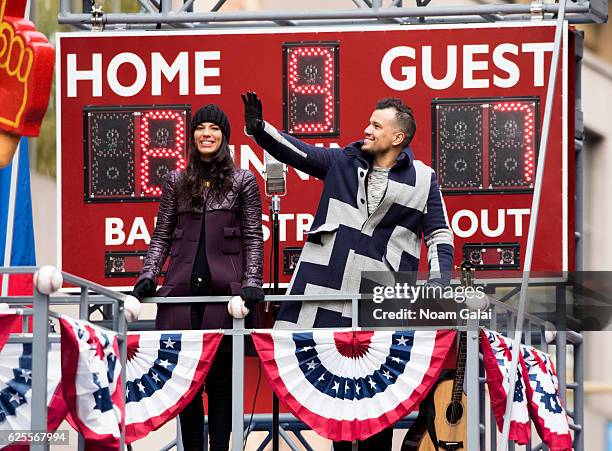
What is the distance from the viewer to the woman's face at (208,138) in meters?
11.2

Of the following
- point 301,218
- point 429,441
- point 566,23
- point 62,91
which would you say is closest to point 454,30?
point 566,23

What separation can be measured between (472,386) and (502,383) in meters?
0.51

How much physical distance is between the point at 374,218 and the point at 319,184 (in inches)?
145

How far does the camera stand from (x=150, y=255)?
11.5 meters

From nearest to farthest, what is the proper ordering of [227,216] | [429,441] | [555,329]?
[227,216] < [429,441] < [555,329]

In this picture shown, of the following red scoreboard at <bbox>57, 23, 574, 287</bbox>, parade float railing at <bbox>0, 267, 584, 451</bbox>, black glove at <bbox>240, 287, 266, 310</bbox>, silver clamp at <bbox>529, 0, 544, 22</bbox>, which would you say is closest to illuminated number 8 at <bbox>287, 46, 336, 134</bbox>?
red scoreboard at <bbox>57, 23, 574, 287</bbox>

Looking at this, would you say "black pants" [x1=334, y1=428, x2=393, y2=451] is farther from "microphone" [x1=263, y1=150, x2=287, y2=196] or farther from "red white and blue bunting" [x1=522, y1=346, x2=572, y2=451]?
"microphone" [x1=263, y1=150, x2=287, y2=196]

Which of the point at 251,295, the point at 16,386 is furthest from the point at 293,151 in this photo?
the point at 16,386

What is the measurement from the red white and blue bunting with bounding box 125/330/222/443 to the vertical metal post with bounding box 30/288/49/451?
7.83 ft

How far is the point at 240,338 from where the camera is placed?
1135 centimetres

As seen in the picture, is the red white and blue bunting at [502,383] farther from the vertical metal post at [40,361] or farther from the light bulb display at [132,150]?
the light bulb display at [132,150]

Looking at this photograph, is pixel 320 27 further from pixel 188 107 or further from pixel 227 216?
pixel 227 216

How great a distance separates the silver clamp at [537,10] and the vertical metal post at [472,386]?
4.44 metres

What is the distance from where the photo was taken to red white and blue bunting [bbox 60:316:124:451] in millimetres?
9398
